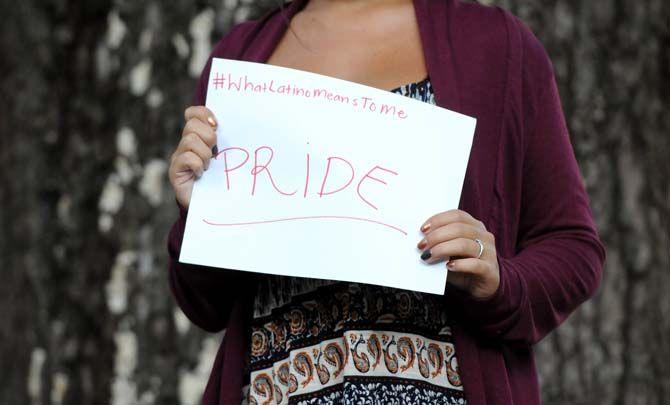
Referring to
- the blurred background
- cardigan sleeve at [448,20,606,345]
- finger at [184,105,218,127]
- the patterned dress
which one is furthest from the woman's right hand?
the blurred background

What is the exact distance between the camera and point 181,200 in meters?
1.53

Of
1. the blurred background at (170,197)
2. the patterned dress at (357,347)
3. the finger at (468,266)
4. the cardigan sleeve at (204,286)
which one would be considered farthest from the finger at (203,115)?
the blurred background at (170,197)

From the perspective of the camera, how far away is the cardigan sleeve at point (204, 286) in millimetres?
1645

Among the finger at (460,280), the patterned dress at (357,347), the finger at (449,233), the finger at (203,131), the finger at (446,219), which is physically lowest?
the patterned dress at (357,347)

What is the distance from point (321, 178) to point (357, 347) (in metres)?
0.23

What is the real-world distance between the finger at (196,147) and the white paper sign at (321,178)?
0.8 inches

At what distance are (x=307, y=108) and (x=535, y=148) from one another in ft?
1.14

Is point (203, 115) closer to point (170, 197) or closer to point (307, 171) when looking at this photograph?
point (307, 171)

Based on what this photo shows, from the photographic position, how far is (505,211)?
1.57 metres

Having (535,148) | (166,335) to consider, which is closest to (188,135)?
(535,148)

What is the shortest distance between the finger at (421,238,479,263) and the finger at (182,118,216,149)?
0.32 meters

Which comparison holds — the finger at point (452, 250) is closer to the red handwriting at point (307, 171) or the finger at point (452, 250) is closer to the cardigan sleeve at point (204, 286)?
the red handwriting at point (307, 171)

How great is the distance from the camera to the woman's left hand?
1407 mm

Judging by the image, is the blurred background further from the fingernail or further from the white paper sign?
the fingernail
